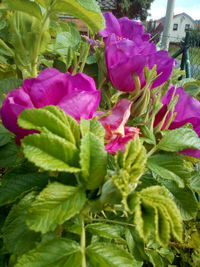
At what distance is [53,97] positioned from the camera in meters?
0.42

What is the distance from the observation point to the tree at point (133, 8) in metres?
19.2

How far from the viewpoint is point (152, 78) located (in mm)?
480

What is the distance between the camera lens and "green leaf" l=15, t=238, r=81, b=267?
1.18ft

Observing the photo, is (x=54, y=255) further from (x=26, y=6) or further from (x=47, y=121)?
(x=26, y=6)

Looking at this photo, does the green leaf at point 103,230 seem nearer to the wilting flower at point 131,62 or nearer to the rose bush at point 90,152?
the rose bush at point 90,152

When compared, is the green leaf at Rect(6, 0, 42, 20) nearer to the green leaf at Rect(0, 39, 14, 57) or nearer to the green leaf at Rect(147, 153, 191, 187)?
the green leaf at Rect(0, 39, 14, 57)

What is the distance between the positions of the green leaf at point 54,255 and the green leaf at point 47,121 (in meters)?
0.11

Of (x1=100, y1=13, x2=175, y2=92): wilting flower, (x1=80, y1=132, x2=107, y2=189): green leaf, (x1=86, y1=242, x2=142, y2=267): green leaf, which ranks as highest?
(x1=100, y1=13, x2=175, y2=92): wilting flower

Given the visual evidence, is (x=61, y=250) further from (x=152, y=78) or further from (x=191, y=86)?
(x=191, y=86)

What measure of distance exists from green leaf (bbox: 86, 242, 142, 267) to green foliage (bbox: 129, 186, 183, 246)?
→ 0.09 meters

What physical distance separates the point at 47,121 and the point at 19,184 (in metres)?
0.12

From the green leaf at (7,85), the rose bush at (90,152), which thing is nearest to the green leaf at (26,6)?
the rose bush at (90,152)

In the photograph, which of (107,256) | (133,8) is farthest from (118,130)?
(133,8)

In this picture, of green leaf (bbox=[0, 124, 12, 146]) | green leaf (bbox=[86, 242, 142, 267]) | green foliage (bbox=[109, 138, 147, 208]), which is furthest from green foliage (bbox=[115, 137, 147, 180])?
green leaf (bbox=[0, 124, 12, 146])
